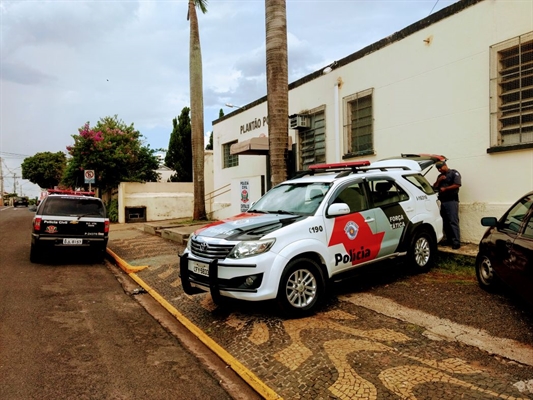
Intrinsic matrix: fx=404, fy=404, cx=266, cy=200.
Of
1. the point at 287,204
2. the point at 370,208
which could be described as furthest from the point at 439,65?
the point at 287,204

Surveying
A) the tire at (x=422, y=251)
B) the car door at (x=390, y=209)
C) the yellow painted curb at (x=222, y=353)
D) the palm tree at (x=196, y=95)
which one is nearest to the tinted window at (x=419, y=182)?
the car door at (x=390, y=209)

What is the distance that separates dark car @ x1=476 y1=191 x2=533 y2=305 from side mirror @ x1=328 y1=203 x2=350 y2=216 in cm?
188

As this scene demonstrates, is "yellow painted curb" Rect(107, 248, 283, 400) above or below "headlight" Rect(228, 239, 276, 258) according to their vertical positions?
below

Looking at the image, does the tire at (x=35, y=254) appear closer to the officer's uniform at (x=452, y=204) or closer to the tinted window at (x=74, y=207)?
the tinted window at (x=74, y=207)

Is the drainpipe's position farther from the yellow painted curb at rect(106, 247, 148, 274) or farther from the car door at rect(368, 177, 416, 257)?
the yellow painted curb at rect(106, 247, 148, 274)

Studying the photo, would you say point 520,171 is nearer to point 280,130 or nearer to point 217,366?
point 280,130

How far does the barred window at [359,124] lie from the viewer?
34.5ft

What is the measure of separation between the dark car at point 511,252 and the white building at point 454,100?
2272mm

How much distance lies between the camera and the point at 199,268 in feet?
16.7

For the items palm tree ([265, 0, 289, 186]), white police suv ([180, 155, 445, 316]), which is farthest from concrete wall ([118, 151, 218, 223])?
white police suv ([180, 155, 445, 316])

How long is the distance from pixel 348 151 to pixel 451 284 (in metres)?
5.64

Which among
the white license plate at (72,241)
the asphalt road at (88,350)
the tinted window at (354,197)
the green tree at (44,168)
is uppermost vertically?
the green tree at (44,168)

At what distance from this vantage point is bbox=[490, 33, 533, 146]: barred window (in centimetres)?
719

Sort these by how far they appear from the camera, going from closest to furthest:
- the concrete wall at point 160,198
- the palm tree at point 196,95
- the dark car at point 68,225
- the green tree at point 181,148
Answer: the dark car at point 68,225, the palm tree at point 196,95, the concrete wall at point 160,198, the green tree at point 181,148
